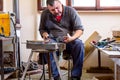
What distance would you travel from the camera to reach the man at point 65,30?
3.15m

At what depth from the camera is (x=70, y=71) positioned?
11.2 feet

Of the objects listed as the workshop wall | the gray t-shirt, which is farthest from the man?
the workshop wall

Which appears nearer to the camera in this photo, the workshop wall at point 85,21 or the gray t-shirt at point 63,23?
the gray t-shirt at point 63,23

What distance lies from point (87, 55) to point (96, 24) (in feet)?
1.85

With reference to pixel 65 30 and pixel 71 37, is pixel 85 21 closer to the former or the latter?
pixel 65 30

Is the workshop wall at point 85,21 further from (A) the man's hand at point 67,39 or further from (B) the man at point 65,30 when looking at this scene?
(A) the man's hand at point 67,39

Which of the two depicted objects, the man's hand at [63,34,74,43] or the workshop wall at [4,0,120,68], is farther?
the workshop wall at [4,0,120,68]

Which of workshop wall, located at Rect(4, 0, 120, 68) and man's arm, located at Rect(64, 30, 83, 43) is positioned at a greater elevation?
workshop wall, located at Rect(4, 0, 120, 68)

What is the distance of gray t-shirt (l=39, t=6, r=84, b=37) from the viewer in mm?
3289

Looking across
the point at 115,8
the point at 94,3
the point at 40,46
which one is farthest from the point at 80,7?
the point at 40,46

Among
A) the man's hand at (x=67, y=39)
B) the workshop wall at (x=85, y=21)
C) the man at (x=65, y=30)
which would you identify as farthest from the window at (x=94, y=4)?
the man's hand at (x=67, y=39)

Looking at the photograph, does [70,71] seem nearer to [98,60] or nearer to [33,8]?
[98,60]

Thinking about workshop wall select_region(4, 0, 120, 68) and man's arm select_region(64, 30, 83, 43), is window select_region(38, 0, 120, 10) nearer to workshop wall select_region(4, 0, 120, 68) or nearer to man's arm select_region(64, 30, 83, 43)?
workshop wall select_region(4, 0, 120, 68)

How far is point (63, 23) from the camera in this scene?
130 inches
